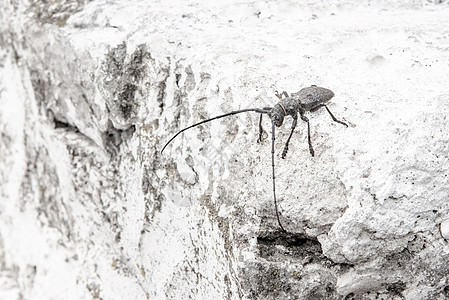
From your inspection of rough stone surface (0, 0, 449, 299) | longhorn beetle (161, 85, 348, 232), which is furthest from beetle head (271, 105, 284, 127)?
rough stone surface (0, 0, 449, 299)

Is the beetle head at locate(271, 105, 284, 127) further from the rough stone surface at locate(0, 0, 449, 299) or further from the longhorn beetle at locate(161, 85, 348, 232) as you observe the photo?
the rough stone surface at locate(0, 0, 449, 299)

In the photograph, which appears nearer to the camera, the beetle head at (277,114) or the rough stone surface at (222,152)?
the rough stone surface at (222,152)

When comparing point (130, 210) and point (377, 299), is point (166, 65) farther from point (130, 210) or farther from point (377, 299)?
point (377, 299)

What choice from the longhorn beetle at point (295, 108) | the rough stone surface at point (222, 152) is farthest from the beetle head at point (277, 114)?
the rough stone surface at point (222, 152)

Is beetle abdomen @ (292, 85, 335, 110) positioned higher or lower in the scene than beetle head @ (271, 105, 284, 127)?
higher

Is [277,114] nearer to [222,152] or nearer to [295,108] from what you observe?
[295,108]

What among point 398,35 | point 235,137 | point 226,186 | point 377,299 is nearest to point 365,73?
point 398,35

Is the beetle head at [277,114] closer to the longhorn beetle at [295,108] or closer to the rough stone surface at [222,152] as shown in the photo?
the longhorn beetle at [295,108]

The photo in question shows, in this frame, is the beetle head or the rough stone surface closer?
the rough stone surface
